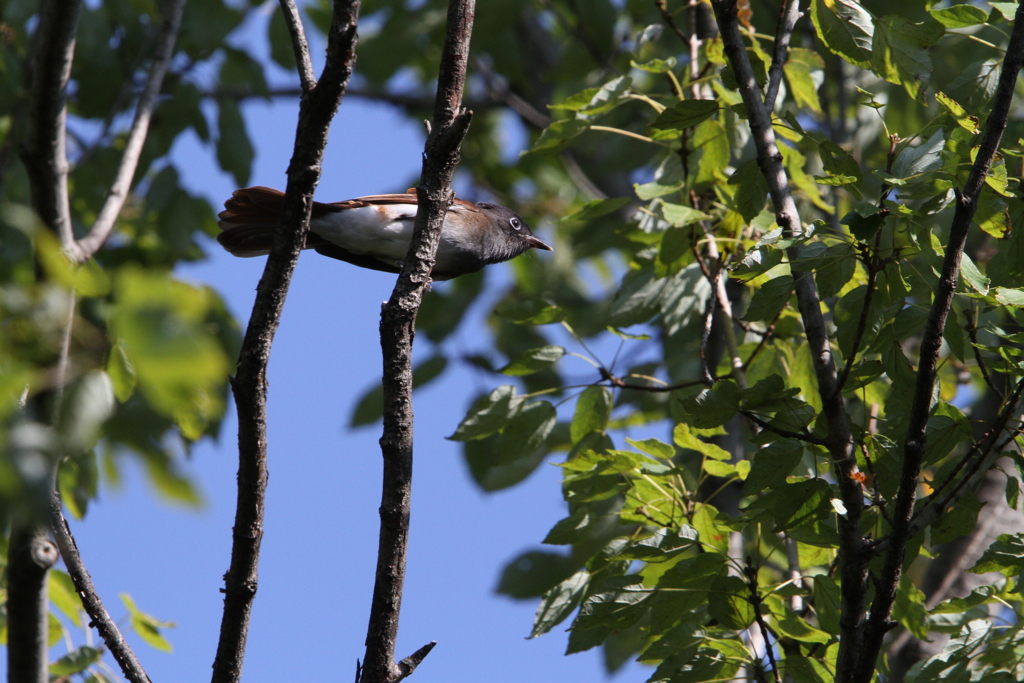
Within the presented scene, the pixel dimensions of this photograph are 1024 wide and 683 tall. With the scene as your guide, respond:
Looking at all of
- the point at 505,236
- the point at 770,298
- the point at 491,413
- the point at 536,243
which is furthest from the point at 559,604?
the point at 536,243

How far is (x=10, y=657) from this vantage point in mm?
1479

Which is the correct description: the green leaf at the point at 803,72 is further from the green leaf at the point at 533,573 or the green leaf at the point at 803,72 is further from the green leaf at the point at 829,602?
the green leaf at the point at 533,573

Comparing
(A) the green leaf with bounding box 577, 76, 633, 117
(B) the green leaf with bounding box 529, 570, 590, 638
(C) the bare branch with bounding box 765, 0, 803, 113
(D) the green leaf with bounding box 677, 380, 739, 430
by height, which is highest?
(A) the green leaf with bounding box 577, 76, 633, 117

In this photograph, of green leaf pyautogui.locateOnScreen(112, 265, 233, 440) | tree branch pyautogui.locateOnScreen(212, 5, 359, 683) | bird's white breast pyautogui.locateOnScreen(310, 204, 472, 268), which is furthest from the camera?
bird's white breast pyautogui.locateOnScreen(310, 204, 472, 268)

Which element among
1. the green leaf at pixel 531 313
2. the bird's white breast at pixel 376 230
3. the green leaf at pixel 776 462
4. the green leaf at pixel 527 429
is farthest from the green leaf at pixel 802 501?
the bird's white breast at pixel 376 230

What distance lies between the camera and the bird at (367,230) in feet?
13.7

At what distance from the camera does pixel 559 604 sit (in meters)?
2.80

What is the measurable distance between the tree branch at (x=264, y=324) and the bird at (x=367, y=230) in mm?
2020

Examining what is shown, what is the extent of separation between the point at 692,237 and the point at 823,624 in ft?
4.20

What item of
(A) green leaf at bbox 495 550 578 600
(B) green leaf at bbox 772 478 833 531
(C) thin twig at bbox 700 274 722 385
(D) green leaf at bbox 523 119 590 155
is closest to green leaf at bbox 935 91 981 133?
(C) thin twig at bbox 700 274 722 385

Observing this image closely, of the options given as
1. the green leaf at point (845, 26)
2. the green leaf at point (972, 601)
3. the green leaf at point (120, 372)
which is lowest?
the green leaf at point (972, 601)

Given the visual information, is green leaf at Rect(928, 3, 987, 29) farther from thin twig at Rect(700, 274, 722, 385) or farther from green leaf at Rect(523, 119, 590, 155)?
green leaf at Rect(523, 119, 590, 155)

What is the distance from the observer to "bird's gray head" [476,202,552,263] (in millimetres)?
4895

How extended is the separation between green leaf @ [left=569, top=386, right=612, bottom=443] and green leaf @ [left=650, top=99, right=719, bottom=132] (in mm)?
907
